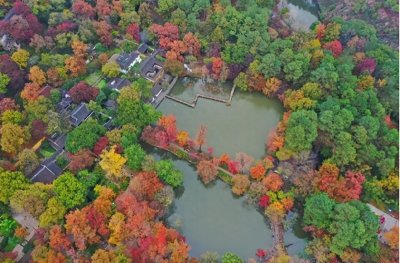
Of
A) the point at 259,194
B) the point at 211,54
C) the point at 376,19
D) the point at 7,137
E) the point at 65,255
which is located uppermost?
the point at 376,19

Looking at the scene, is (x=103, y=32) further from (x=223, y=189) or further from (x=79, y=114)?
(x=223, y=189)

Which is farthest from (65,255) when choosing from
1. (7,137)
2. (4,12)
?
(4,12)

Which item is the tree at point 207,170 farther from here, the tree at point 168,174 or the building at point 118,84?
the building at point 118,84

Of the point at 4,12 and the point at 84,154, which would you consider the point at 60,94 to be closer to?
the point at 84,154

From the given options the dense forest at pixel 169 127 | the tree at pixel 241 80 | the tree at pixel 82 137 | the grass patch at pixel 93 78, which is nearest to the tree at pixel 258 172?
the dense forest at pixel 169 127

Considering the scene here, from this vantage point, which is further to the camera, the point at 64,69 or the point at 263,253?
the point at 64,69

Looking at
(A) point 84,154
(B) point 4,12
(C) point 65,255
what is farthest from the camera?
(B) point 4,12

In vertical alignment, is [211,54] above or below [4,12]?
above
